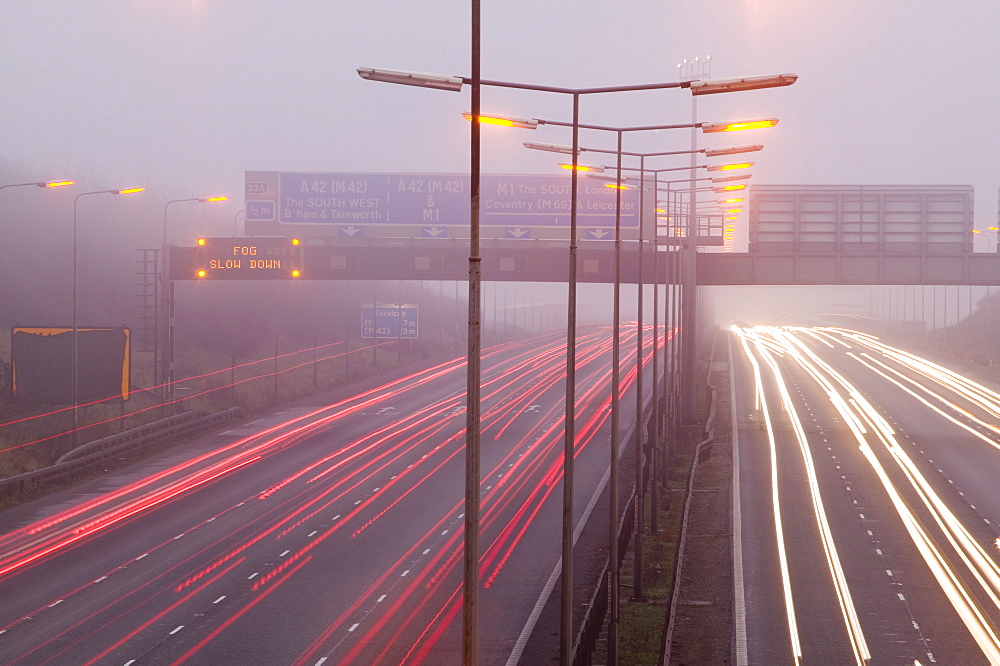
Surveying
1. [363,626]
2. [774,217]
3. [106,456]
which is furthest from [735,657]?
[774,217]

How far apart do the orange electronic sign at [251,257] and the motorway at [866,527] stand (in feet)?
82.4

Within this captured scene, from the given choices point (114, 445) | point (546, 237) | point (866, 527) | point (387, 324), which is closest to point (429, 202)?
point (546, 237)

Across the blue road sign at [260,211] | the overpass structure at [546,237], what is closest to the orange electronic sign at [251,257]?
the overpass structure at [546,237]

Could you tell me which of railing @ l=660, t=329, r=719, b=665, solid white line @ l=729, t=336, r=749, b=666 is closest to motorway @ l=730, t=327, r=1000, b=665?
solid white line @ l=729, t=336, r=749, b=666

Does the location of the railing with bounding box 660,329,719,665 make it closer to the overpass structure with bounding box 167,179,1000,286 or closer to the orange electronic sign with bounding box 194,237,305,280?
the overpass structure with bounding box 167,179,1000,286

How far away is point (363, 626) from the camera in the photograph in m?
27.4

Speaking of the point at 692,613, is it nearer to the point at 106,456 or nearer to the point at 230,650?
the point at 230,650

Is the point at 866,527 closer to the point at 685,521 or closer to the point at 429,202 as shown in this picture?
the point at 685,521

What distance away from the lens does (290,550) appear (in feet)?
116

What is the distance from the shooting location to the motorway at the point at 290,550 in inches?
1032

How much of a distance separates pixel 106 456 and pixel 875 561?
30.7 metres

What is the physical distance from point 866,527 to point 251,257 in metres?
34.7

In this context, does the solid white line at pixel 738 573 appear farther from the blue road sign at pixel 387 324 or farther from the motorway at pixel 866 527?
the blue road sign at pixel 387 324

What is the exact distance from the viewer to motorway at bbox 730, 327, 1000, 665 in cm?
2922
